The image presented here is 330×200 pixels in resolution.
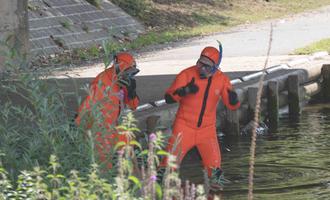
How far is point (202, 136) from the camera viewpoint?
11.8m

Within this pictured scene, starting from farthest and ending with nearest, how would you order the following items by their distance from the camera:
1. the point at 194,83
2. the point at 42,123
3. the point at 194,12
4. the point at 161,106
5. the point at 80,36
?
the point at 194,12
the point at 80,36
the point at 161,106
the point at 194,83
the point at 42,123

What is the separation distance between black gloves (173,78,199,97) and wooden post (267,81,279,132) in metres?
6.69

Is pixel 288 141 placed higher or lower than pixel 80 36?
lower

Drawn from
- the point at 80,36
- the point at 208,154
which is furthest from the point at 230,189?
the point at 80,36

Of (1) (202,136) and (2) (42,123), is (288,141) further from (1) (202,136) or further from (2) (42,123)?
(2) (42,123)

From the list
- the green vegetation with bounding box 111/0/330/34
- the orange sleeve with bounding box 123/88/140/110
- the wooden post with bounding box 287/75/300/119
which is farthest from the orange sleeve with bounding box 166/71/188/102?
the green vegetation with bounding box 111/0/330/34

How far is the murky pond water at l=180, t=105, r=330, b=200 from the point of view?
1255 cm

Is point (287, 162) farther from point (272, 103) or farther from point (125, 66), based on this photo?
point (125, 66)

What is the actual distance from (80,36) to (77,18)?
1.56 meters

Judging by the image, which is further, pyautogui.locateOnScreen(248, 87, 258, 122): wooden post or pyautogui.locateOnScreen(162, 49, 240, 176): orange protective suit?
pyautogui.locateOnScreen(248, 87, 258, 122): wooden post

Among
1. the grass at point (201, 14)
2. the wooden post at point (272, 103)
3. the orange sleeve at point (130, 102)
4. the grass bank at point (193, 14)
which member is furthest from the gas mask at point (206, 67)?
the grass at point (201, 14)

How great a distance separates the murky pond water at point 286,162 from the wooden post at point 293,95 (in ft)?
0.82

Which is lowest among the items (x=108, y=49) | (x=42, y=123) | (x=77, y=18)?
(x=42, y=123)

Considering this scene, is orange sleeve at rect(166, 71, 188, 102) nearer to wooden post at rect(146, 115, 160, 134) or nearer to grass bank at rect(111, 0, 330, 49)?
wooden post at rect(146, 115, 160, 134)
